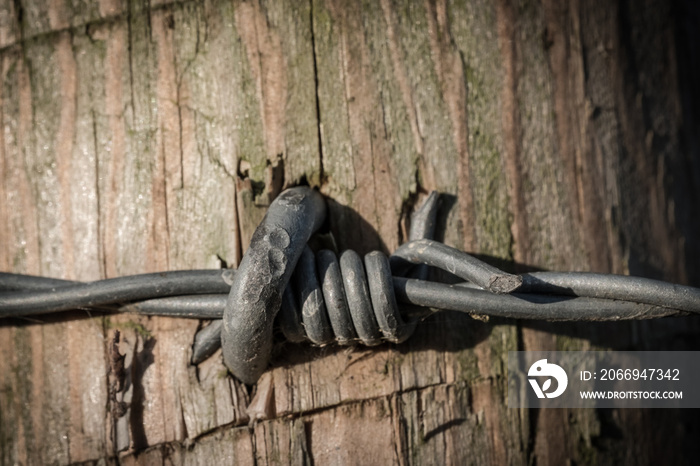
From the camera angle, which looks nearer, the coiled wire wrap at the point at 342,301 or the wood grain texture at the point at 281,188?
the coiled wire wrap at the point at 342,301

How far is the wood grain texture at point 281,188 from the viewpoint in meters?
1.17

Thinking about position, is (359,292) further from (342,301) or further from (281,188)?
(281,188)

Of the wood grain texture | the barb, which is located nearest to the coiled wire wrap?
the barb

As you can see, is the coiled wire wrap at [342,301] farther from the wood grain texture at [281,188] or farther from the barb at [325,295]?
the wood grain texture at [281,188]

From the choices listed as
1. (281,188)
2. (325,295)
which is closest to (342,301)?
(325,295)

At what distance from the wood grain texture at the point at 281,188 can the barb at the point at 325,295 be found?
0.09 m

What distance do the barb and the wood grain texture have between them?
3.4 inches

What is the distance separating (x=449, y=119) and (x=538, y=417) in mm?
755

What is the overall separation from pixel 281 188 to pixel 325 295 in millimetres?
A: 296

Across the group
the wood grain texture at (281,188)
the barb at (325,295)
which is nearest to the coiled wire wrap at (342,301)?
the barb at (325,295)

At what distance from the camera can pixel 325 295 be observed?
1044 mm

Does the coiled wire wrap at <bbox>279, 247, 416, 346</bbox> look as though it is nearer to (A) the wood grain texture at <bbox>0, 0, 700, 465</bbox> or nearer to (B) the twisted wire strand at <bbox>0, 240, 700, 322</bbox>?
(B) the twisted wire strand at <bbox>0, 240, 700, 322</bbox>

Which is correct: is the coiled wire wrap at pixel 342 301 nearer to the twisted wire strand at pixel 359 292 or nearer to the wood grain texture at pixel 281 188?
the twisted wire strand at pixel 359 292

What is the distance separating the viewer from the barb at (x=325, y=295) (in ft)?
3.26
